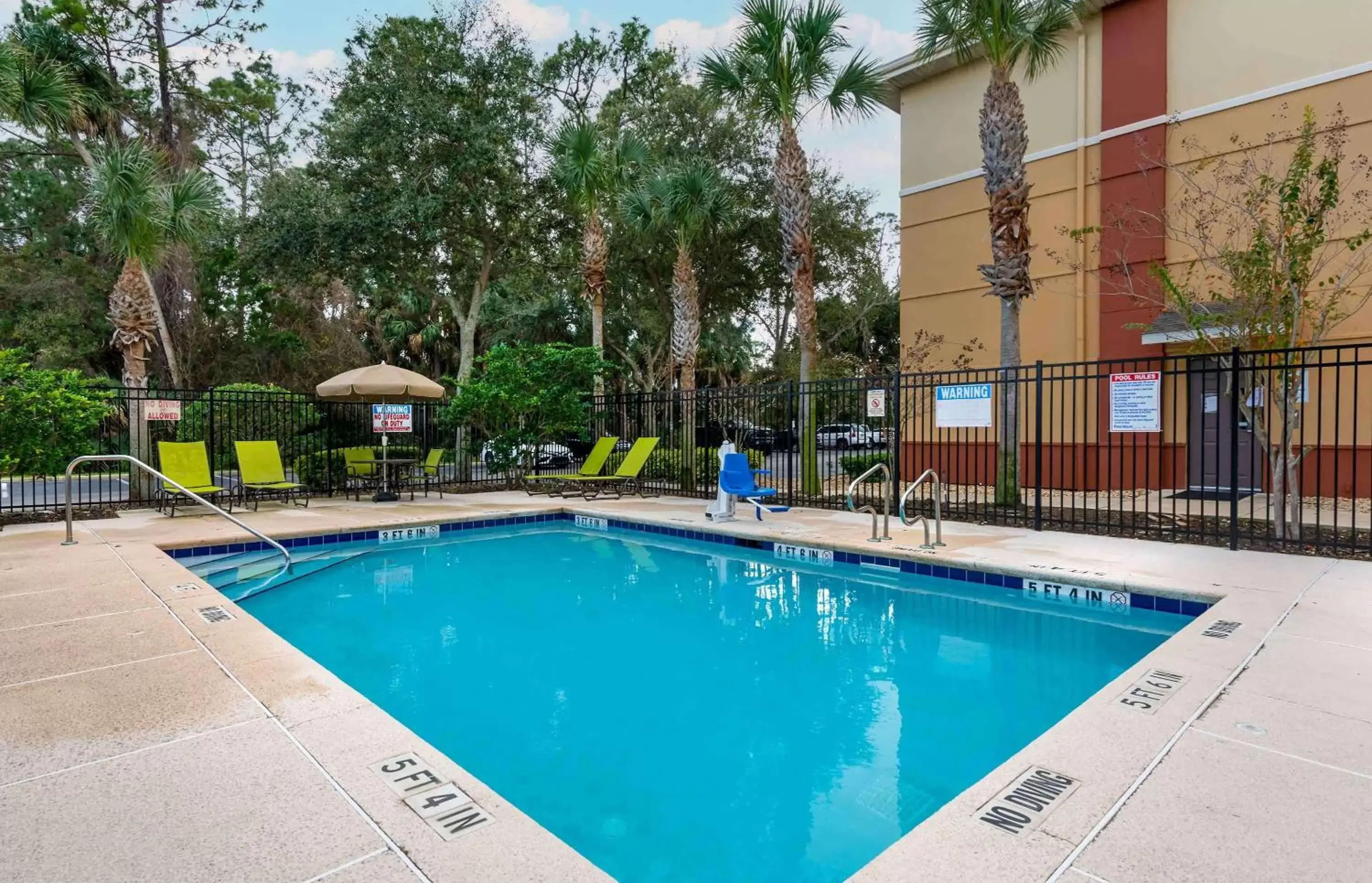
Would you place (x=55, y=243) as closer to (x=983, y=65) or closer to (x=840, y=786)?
(x=983, y=65)

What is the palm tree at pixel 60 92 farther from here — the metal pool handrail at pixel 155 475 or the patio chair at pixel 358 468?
the metal pool handrail at pixel 155 475

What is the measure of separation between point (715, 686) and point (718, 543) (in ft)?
13.2

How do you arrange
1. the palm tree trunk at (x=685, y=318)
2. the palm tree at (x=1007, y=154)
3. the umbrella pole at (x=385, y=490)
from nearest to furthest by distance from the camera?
1. the palm tree at (x=1007, y=154)
2. the umbrella pole at (x=385, y=490)
3. the palm tree trunk at (x=685, y=318)

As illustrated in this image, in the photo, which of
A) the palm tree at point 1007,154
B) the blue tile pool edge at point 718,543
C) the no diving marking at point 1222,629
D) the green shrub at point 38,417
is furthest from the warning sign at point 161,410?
the no diving marking at point 1222,629

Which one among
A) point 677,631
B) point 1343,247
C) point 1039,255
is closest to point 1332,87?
point 1343,247

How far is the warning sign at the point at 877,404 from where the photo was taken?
8.86 m

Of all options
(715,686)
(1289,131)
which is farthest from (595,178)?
(715,686)

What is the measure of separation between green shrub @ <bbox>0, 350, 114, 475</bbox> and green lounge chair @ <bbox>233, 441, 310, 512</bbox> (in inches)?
62.7

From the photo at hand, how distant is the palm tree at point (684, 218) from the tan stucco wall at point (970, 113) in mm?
3880

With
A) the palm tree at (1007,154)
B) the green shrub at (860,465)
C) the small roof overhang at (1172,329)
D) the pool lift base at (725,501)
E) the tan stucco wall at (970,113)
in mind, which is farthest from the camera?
the green shrub at (860,465)

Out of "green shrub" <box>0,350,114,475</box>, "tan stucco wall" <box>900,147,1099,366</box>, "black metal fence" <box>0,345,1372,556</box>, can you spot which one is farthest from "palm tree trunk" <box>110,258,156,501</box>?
"tan stucco wall" <box>900,147,1099,366</box>

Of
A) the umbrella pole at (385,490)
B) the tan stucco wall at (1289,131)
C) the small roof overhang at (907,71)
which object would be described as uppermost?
the small roof overhang at (907,71)

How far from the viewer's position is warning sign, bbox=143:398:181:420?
9.32 metres

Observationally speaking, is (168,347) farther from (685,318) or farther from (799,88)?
(799,88)
